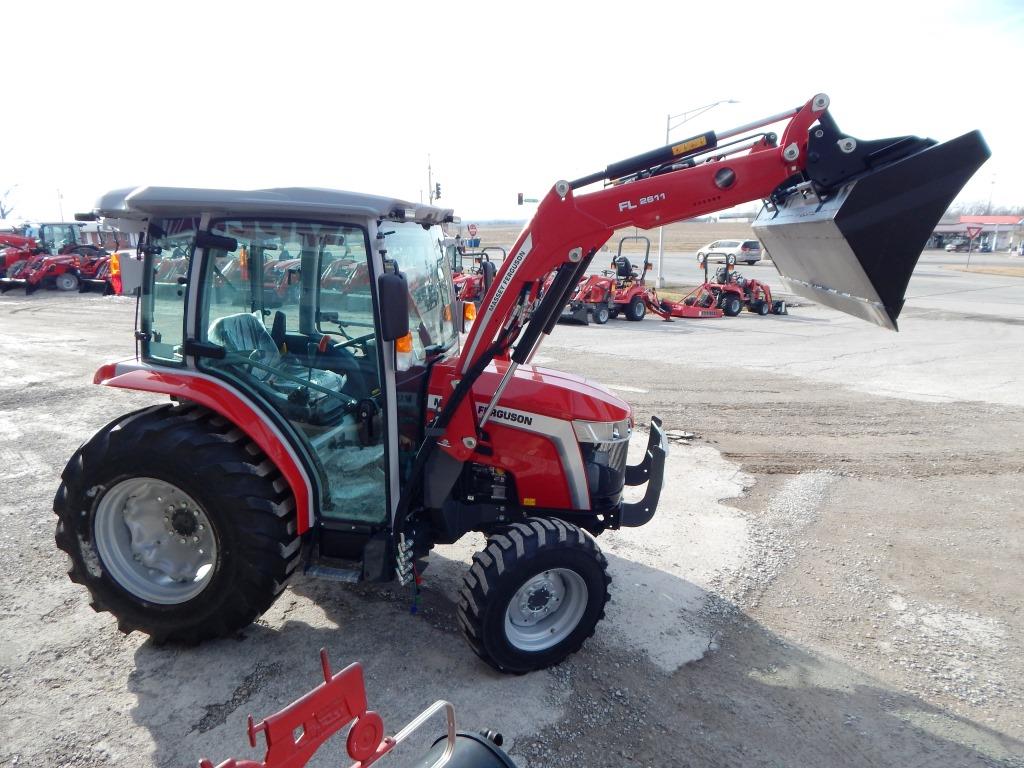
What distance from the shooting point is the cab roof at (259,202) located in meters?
3.11

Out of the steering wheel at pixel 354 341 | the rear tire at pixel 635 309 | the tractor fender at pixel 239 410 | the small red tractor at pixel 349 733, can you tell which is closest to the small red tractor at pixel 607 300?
the rear tire at pixel 635 309

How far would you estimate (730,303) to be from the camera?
19.4 meters

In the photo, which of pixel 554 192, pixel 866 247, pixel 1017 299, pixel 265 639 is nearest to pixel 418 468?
pixel 265 639

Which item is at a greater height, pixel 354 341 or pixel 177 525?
pixel 354 341

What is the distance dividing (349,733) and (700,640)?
2469mm

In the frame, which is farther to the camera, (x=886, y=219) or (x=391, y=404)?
(x=391, y=404)

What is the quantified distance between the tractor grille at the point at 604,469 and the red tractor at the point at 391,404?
0.02 meters

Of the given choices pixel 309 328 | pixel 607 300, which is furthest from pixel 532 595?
pixel 607 300

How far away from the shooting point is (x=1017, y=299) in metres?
23.8

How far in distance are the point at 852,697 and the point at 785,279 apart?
7.63ft

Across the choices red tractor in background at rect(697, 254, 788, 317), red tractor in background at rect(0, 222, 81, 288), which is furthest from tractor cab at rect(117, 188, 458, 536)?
red tractor in background at rect(0, 222, 81, 288)

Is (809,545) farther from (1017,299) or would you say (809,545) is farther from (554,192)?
(1017,299)

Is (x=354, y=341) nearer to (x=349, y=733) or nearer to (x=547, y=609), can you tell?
(x=547, y=609)

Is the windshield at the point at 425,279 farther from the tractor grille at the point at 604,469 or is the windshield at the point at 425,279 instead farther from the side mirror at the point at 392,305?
the tractor grille at the point at 604,469
